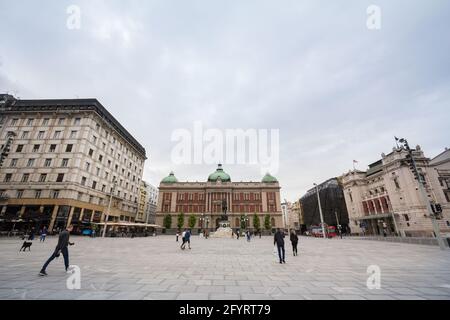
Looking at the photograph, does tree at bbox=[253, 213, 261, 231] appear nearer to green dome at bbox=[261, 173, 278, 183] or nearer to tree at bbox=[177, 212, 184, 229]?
green dome at bbox=[261, 173, 278, 183]

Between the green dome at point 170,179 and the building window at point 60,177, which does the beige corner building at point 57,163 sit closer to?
the building window at point 60,177

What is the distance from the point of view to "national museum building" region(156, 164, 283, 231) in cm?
6172

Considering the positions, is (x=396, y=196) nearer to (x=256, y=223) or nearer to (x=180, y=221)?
(x=256, y=223)

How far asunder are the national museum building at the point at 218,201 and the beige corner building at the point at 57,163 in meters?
20.1

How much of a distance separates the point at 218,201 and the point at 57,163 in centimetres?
4177

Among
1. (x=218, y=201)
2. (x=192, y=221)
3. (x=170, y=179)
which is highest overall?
(x=170, y=179)

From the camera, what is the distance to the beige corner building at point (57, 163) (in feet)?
105

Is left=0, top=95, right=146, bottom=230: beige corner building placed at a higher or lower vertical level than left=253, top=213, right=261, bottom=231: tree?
higher

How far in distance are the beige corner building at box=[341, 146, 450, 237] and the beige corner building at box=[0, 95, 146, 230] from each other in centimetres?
5616

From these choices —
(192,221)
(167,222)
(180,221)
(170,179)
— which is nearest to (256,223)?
(192,221)

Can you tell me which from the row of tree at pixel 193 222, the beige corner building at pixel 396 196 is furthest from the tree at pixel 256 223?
the beige corner building at pixel 396 196

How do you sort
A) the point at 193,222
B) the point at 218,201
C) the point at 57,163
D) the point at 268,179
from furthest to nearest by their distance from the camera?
the point at 268,179
the point at 218,201
the point at 193,222
the point at 57,163

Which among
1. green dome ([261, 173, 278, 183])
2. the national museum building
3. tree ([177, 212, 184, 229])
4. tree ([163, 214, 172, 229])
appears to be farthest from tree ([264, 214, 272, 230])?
tree ([163, 214, 172, 229])

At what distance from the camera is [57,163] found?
115ft
